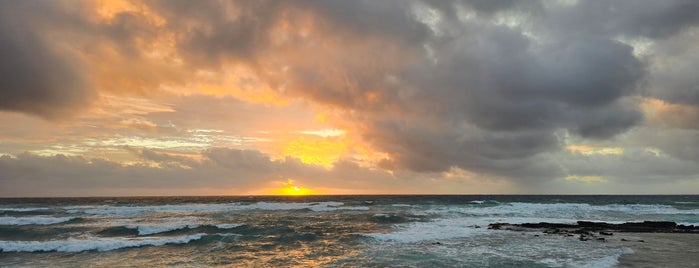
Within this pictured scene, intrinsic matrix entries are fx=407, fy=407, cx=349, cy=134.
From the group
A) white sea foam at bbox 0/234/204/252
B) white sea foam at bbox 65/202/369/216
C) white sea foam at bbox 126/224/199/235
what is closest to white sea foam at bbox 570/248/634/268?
white sea foam at bbox 0/234/204/252

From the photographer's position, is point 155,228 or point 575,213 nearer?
point 155,228

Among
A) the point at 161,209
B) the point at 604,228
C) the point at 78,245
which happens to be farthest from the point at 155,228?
the point at 604,228

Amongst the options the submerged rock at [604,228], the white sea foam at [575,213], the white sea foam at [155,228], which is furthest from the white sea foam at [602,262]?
the white sea foam at [155,228]

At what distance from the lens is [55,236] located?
28.9 metres

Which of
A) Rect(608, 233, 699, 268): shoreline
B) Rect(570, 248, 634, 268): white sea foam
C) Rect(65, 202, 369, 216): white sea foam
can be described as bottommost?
Rect(65, 202, 369, 216): white sea foam

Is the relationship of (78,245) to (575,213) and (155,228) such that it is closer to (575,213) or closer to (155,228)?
(155,228)

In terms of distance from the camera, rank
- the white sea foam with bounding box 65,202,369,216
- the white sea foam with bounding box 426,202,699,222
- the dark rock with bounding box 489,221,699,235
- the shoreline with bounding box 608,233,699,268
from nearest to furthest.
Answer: the shoreline with bounding box 608,233,699,268
the dark rock with bounding box 489,221,699,235
the white sea foam with bounding box 426,202,699,222
the white sea foam with bounding box 65,202,369,216

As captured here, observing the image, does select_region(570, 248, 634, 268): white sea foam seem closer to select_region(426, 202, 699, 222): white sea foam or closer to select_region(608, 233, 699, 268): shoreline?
select_region(608, 233, 699, 268): shoreline

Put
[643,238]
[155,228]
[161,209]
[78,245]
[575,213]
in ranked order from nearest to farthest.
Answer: [78,245] → [643,238] → [155,228] → [575,213] → [161,209]

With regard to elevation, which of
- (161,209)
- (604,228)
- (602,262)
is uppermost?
(604,228)

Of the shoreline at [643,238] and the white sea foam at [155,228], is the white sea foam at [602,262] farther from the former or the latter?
the white sea foam at [155,228]

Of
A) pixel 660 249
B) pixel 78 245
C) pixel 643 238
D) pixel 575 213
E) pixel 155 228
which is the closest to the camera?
pixel 660 249

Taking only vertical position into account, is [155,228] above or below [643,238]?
below

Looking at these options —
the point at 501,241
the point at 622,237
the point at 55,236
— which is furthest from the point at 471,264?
the point at 55,236
